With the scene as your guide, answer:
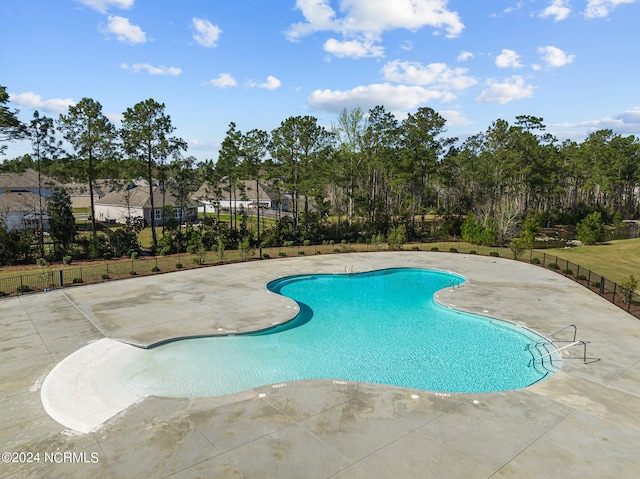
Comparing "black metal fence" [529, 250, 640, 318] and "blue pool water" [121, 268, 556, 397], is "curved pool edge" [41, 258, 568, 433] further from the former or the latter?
"black metal fence" [529, 250, 640, 318]

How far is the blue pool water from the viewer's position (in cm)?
1262

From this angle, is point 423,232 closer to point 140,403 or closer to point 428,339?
point 428,339

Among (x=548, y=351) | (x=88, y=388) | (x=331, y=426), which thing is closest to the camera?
(x=331, y=426)

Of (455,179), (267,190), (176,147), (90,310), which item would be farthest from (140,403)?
(267,190)

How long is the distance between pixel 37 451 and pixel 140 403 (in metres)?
2.51

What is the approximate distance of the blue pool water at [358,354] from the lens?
12.6 meters

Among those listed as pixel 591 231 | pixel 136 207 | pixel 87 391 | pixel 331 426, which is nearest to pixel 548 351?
pixel 331 426

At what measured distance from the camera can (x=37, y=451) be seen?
884 centimetres

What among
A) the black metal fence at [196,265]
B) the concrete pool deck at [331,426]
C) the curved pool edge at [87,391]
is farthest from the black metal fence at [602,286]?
the curved pool edge at [87,391]

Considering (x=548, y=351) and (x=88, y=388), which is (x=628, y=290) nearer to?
(x=548, y=351)

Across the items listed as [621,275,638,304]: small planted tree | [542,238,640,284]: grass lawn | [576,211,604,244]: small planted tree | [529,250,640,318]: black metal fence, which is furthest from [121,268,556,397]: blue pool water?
[576,211,604,244]: small planted tree

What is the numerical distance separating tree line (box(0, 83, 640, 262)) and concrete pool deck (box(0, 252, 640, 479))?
70.8 feet

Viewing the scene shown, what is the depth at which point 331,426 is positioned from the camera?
9.77m

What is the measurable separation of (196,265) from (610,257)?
36.1 meters
